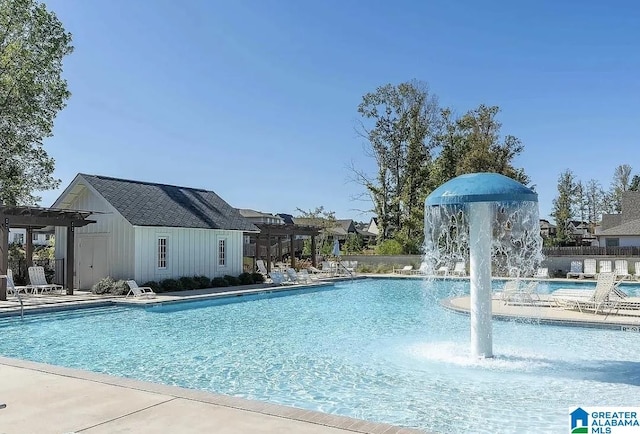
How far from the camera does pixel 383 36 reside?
2347 cm

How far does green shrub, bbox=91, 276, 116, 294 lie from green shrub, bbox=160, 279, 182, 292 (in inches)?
73.1

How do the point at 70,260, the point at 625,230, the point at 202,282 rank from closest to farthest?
the point at 70,260 → the point at 202,282 → the point at 625,230

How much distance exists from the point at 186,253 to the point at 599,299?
632 inches

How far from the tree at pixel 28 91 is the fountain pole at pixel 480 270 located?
853 inches

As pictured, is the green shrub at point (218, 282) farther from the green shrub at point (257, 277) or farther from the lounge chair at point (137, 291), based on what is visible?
the lounge chair at point (137, 291)

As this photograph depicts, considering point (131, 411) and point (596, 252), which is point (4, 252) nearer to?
point (131, 411)

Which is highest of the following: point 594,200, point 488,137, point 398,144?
point 488,137

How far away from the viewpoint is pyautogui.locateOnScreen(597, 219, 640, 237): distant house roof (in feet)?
136

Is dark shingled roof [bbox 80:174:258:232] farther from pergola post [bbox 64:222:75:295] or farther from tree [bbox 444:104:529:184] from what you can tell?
tree [bbox 444:104:529:184]

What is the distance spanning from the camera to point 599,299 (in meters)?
14.8

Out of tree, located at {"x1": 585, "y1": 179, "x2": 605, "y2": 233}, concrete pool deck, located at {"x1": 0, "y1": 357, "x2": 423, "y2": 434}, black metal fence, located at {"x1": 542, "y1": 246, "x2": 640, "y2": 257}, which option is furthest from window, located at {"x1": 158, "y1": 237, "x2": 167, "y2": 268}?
tree, located at {"x1": 585, "y1": 179, "x2": 605, "y2": 233}

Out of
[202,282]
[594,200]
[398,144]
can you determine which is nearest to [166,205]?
[202,282]

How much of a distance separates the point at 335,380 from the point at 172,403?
3.17m

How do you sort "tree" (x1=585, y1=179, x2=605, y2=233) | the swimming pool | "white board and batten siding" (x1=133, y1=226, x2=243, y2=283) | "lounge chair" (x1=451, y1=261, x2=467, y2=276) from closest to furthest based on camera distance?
the swimming pool, "white board and batten siding" (x1=133, y1=226, x2=243, y2=283), "lounge chair" (x1=451, y1=261, x2=467, y2=276), "tree" (x1=585, y1=179, x2=605, y2=233)
